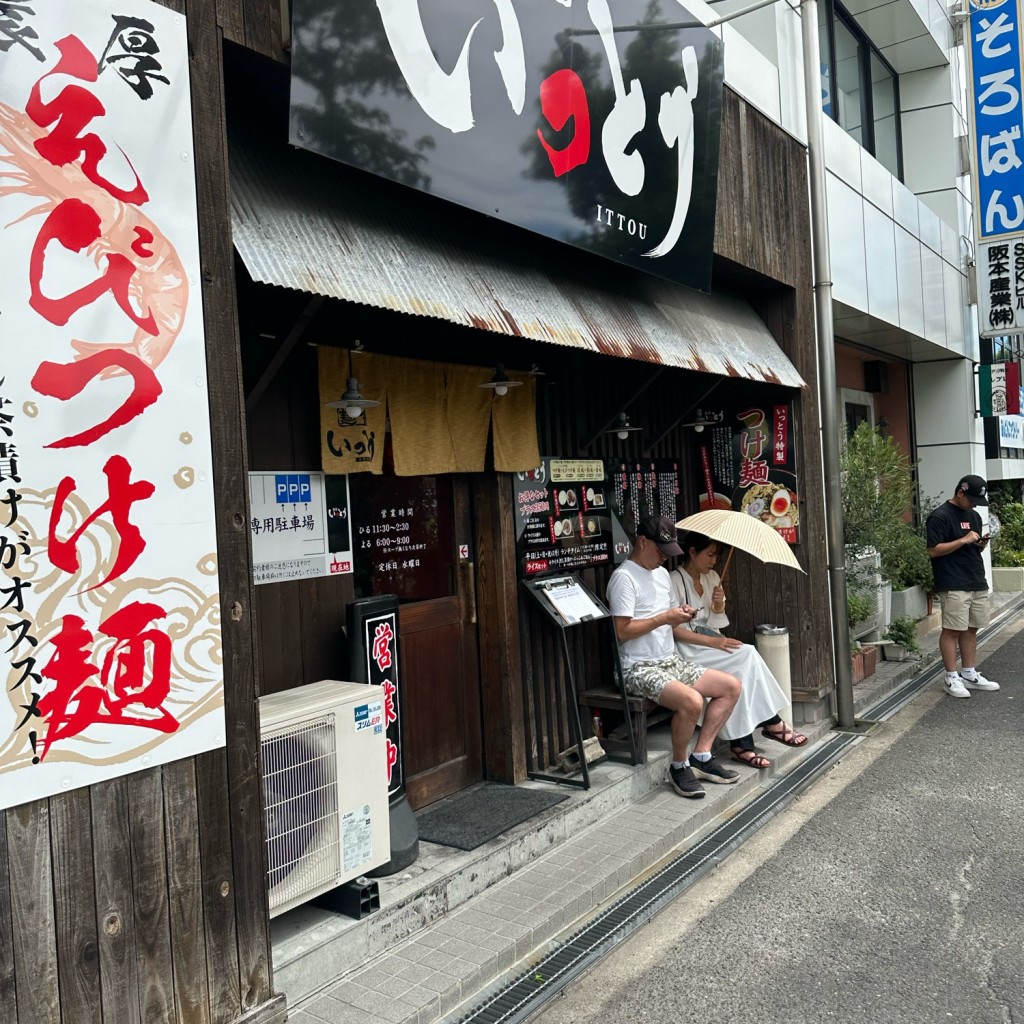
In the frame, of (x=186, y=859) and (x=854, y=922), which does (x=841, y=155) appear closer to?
(x=854, y=922)

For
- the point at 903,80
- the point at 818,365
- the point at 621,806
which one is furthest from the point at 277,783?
the point at 903,80

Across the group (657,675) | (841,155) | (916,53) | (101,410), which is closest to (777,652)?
(657,675)

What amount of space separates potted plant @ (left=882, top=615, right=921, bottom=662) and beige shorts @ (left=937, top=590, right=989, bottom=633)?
1.45 metres

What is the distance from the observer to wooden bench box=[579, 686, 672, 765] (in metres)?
6.16

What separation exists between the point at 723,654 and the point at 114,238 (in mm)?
5159

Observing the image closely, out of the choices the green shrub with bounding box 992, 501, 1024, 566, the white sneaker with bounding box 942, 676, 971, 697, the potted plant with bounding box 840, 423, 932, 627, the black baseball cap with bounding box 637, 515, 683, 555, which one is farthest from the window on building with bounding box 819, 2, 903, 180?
the green shrub with bounding box 992, 501, 1024, 566

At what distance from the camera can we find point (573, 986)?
3.99 metres

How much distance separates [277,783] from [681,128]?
5.03m

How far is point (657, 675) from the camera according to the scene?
20.2 ft

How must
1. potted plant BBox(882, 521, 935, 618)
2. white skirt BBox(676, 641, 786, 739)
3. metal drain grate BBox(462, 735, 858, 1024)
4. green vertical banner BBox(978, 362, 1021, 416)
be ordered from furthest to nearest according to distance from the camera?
1. green vertical banner BBox(978, 362, 1021, 416)
2. potted plant BBox(882, 521, 935, 618)
3. white skirt BBox(676, 641, 786, 739)
4. metal drain grate BBox(462, 735, 858, 1024)

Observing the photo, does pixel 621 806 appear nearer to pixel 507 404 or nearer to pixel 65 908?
pixel 507 404

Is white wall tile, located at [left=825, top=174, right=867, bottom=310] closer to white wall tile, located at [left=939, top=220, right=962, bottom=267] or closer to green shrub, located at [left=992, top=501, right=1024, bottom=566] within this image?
white wall tile, located at [left=939, top=220, right=962, bottom=267]

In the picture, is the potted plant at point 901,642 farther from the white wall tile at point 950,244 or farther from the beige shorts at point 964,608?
the white wall tile at point 950,244

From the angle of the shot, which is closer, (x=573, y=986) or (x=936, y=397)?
(x=573, y=986)
